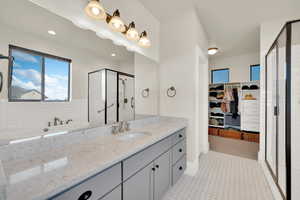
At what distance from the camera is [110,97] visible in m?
1.67

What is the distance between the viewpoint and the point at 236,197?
1.67m

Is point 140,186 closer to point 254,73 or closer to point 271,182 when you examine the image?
point 271,182

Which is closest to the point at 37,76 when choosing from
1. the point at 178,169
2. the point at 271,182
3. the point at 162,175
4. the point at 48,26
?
the point at 48,26

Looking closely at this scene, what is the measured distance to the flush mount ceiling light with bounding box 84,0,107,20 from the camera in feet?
4.07

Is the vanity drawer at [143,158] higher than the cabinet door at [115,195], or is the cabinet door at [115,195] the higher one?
the vanity drawer at [143,158]

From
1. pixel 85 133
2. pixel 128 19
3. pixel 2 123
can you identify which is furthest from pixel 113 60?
pixel 2 123

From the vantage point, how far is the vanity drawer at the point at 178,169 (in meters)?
1.77

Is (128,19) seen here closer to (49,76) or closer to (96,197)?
(49,76)

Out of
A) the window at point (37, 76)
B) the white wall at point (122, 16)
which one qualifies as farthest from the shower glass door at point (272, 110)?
the window at point (37, 76)

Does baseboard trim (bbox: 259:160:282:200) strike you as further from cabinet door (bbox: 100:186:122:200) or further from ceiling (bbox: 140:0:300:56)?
ceiling (bbox: 140:0:300:56)

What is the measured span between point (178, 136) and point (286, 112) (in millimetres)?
1277

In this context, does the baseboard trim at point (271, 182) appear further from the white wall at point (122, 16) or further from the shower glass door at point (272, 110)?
the white wall at point (122, 16)

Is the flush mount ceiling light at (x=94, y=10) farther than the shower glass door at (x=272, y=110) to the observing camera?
No

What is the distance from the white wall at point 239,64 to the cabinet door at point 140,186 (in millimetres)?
4620
